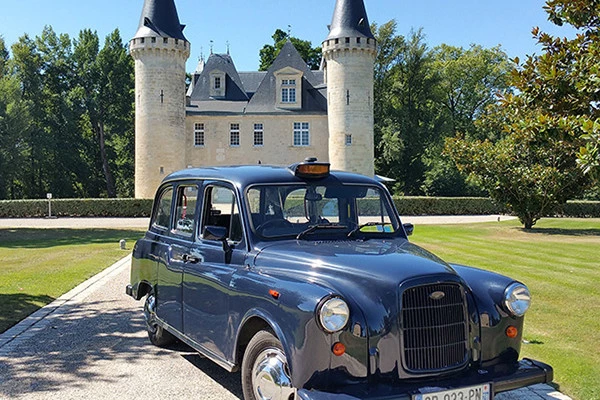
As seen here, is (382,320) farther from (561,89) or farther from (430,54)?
(430,54)

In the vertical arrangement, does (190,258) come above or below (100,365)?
above

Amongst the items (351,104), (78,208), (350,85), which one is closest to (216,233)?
(78,208)

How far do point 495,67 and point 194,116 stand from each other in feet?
115

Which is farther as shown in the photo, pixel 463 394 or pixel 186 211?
pixel 186 211

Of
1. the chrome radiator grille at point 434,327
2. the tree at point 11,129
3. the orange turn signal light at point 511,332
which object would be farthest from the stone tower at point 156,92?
the chrome radiator grille at point 434,327

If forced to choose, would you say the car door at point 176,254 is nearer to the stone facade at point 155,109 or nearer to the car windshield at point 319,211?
the car windshield at point 319,211

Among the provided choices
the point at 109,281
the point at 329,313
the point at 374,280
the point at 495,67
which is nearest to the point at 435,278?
the point at 374,280

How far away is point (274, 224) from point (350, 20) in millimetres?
40739

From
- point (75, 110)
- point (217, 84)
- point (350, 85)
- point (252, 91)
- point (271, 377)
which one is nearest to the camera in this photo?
point (271, 377)

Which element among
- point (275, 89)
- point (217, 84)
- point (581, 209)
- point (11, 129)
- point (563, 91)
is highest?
point (217, 84)

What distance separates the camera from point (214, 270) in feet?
15.5

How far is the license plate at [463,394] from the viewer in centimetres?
335

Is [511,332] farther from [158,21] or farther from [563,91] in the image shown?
[158,21]

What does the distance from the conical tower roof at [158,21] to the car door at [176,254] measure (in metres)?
39.1
